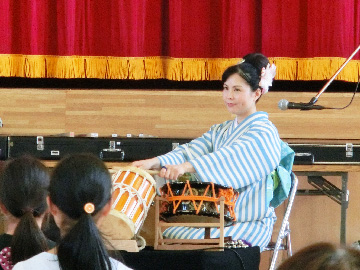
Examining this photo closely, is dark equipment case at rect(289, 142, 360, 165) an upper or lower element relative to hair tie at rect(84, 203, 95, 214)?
lower

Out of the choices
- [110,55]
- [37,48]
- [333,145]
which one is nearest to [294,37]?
[333,145]

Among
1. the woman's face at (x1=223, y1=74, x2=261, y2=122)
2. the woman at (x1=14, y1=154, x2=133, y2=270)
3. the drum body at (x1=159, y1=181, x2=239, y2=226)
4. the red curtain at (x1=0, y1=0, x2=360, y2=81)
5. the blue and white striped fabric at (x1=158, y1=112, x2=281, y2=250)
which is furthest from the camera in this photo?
the red curtain at (x1=0, y1=0, x2=360, y2=81)

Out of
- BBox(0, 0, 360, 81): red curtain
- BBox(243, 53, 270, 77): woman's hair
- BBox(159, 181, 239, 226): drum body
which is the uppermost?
BBox(0, 0, 360, 81): red curtain

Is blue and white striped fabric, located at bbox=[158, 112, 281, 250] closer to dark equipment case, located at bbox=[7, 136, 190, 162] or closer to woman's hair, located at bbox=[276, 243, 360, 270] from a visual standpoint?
dark equipment case, located at bbox=[7, 136, 190, 162]

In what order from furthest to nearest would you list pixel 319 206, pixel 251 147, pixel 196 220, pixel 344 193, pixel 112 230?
pixel 319 206
pixel 344 193
pixel 251 147
pixel 196 220
pixel 112 230

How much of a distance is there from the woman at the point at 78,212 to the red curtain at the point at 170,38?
3.18m

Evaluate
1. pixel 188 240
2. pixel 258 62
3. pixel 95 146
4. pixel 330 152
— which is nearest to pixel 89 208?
pixel 188 240

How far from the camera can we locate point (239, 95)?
10.6 feet

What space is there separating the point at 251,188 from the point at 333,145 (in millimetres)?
1499

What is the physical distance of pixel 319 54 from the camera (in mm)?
4992

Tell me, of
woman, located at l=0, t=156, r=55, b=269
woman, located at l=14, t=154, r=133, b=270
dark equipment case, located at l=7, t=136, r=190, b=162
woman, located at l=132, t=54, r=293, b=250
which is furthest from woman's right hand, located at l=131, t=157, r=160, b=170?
dark equipment case, located at l=7, t=136, r=190, b=162

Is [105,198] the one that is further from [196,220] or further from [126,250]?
[196,220]

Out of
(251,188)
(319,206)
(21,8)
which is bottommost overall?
(319,206)

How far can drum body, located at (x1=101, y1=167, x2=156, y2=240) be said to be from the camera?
258cm
